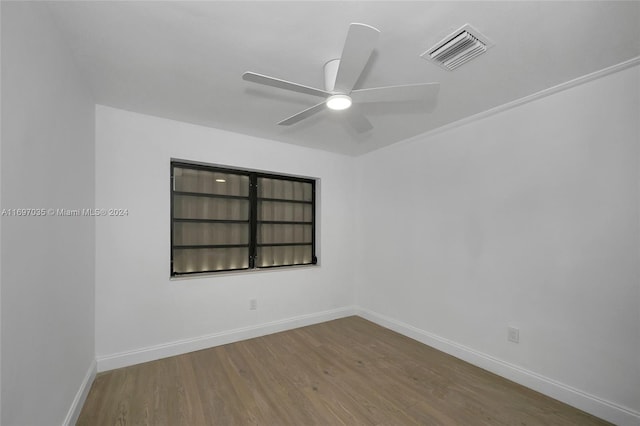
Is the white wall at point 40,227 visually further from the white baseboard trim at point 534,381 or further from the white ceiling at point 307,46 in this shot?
the white baseboard trim at point 534,381

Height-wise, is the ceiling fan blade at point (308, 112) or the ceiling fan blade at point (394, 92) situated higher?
the ceiling fan blade at point (394, 92)

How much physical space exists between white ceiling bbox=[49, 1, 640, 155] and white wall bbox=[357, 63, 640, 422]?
40cm

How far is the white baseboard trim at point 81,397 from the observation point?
188 centimetres

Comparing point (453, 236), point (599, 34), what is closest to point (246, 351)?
point (453, 236)

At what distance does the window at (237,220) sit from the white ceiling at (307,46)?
1.04m

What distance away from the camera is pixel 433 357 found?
9.86 feet

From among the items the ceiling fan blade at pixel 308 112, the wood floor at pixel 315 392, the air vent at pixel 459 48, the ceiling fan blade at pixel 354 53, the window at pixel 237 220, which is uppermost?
the air vent at pixel 459 48

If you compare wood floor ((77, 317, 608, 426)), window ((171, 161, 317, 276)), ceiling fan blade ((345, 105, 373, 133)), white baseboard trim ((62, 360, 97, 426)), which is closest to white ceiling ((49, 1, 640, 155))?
ceiling fan blade ((345, 105, 373, 133))

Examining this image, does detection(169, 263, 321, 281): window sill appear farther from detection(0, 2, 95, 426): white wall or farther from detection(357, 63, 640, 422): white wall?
detection(357, 63, 640, 422): white wall

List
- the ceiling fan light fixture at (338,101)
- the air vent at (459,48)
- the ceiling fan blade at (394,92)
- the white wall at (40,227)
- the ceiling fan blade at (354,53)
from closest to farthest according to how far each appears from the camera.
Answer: the white wall at (40,227) → the ceiling fan blade at (354,53) → the air vent at (459,48) → the ceiling fan blade at (394,92) → the ceiling fan light fixture at (338,101)

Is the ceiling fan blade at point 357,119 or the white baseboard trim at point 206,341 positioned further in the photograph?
the white baseboard trim at point 206,341

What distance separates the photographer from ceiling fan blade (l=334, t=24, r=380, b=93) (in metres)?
1.32

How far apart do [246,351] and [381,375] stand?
58.6 inches

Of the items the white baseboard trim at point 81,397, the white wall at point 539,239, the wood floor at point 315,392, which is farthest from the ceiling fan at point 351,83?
the white baseboard trim at point 81,397
